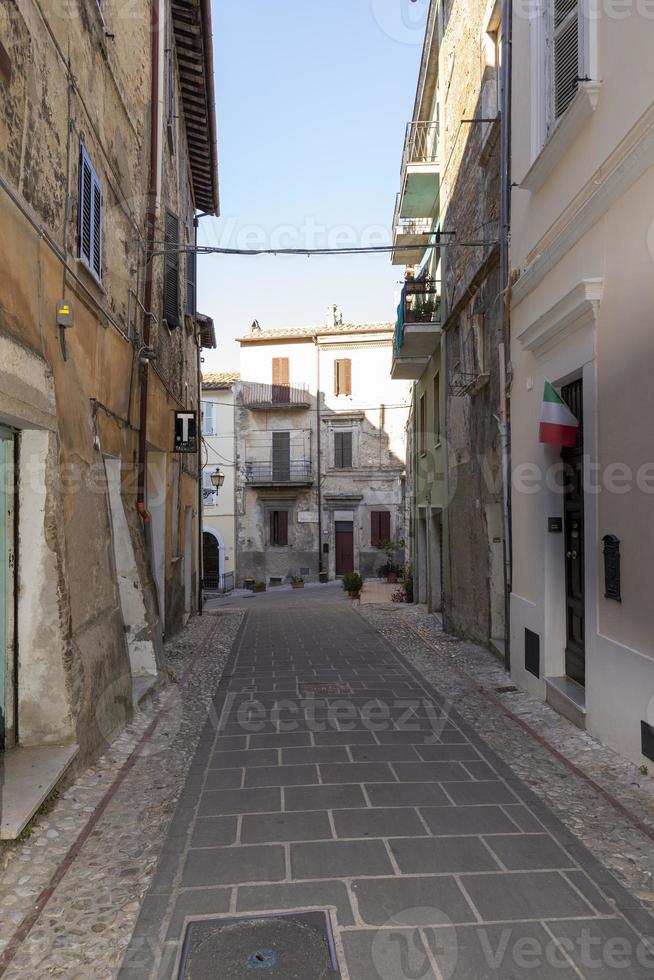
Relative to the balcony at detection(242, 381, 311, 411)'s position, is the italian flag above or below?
below

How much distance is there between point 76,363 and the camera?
19.3 ft

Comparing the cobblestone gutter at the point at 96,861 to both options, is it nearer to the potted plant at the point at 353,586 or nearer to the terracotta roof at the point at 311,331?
the potted plant at the point at 353,586

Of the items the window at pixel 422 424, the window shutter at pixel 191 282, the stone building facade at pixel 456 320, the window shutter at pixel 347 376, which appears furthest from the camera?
the window shutter at pixel 347 376

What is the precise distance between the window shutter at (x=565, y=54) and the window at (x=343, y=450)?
1038 inches

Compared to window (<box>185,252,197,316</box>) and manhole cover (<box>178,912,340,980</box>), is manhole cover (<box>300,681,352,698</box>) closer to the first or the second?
manhole cover (<box>178,912,340,980</box>)

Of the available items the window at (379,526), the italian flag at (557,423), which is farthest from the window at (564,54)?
the window at (379,526)

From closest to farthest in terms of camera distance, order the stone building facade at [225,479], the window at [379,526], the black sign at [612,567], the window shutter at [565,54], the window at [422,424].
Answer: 1. the black sign at [612,567]
2. the window shutter at [565,54]
3. the window at [422,424]
4. the window at [379,526]
5. the stone building facade at [225,479]

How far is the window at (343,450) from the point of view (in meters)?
33.0

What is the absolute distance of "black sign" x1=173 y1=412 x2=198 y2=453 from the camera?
1160 centimetres

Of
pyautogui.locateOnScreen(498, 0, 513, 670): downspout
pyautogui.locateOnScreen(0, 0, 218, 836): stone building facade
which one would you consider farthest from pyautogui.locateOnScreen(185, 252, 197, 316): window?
pyautogui.locateOnScreen(498, 0, 513, 670): downspout

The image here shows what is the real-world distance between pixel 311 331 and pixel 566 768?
2979 centimetres

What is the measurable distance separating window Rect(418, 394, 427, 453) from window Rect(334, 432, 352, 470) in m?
15.4

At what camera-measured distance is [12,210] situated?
14.4ft

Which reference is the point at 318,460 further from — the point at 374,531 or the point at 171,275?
the point at 171,275
